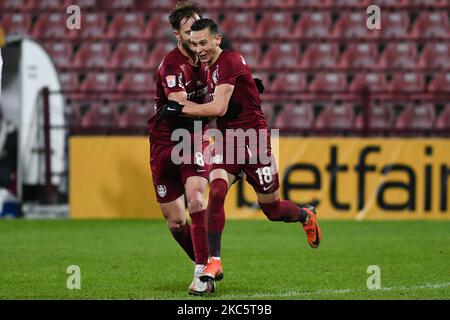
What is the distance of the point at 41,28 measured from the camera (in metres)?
19.7

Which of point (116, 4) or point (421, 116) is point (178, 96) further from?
point (116, 4)

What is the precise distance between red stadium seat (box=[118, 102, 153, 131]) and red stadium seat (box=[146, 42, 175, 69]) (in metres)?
1.19

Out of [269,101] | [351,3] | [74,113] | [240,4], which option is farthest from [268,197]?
[240,4]

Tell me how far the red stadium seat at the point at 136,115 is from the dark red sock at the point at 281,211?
913cm

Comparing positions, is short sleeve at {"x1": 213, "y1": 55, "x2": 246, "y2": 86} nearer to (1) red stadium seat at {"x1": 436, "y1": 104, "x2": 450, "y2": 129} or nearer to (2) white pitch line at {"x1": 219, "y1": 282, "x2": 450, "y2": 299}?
(2) white pitch line at {"x1": 219, "y1": 282, "x2": 450, "y2": 299}

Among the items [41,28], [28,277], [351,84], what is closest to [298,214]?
[28,277]

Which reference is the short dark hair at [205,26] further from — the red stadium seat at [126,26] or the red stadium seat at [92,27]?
the red stadium seat at [92,27]

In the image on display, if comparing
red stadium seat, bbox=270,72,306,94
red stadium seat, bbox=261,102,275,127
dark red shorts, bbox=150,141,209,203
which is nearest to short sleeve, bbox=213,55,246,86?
dark red shorts, bbox=150,141,209,203

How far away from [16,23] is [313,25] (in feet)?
18.5

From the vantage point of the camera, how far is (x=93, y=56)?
754 inches

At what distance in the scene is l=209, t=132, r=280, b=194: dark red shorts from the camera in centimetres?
745

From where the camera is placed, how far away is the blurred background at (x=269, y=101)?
13875 millimetres
